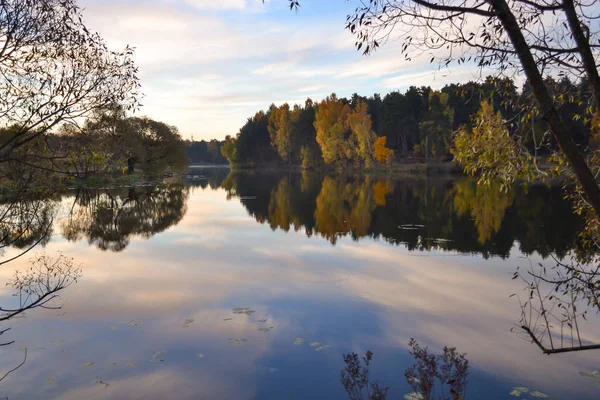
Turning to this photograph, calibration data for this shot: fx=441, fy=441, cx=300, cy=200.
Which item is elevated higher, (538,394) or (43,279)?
(538,394)

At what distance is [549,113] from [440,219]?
2588 cm

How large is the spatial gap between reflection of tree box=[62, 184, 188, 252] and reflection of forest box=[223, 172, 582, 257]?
725 cm

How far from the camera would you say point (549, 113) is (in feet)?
17.0

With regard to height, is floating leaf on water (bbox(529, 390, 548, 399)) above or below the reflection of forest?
below

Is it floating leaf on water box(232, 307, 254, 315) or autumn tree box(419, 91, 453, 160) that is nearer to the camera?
floating leaf on water box(232, 307, 254, 315)

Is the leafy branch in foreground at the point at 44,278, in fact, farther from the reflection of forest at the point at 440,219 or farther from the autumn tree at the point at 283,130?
the autumn tree at the point at 283,130

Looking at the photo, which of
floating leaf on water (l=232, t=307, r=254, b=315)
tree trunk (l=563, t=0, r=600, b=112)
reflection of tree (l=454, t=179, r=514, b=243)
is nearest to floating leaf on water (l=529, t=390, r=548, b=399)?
tree trunk (l=563, t=0, r=600, b=112)

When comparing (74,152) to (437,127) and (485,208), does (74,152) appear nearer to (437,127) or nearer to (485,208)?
(485,208)

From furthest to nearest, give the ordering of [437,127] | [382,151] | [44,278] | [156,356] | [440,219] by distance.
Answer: [382,151] < [437,127] < [440,219] < [44,278] < [156,356]

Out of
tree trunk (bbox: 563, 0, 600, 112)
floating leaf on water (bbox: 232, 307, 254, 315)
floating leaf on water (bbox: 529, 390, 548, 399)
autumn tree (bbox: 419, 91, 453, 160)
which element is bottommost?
floating leaf on water (bbox: 232, 307, 254, 315)

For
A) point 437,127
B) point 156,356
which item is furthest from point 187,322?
point 437,127

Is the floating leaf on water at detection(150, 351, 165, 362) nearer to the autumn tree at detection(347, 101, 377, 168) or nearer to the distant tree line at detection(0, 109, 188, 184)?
Answer: the distant tree line at detection(0, 109, 188, 184)

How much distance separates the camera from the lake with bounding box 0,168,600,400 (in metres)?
8.86

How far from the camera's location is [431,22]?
6418 mm
